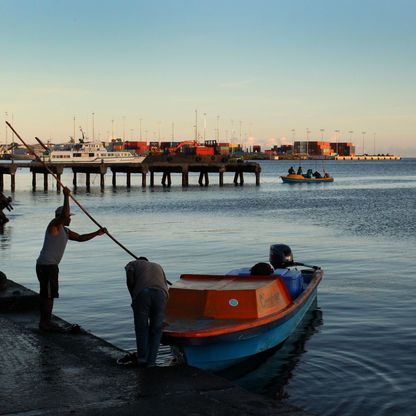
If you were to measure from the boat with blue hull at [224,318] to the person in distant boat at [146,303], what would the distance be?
91 centimetres

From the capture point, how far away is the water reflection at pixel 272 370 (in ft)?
43.5

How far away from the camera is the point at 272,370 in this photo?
1429 cm

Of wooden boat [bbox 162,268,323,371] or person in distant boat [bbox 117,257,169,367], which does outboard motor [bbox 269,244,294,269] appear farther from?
person in distant boat [bbox 117,257,169,367]

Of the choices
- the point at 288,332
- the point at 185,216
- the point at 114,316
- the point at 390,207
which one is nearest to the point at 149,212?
the point at 185,216

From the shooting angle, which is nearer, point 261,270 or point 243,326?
point 243,326

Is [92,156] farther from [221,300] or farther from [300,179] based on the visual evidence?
[221,300]

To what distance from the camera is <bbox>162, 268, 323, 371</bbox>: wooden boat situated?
12164mm

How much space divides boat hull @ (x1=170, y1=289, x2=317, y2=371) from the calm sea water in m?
0.53

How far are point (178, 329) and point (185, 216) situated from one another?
145 ft

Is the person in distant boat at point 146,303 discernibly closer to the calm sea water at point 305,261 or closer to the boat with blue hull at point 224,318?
the boat with blue hull at point 224,318

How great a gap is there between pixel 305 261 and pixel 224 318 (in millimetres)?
17840

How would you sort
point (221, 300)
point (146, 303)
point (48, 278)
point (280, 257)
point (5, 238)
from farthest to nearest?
1. point (5, 238)
2. point (280, 257)
3. point (221, 300)
4. point (48, 278)
5. point (146, 303)

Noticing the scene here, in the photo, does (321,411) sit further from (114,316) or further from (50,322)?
(114,316)

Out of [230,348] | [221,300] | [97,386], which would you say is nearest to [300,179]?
[221,300]
